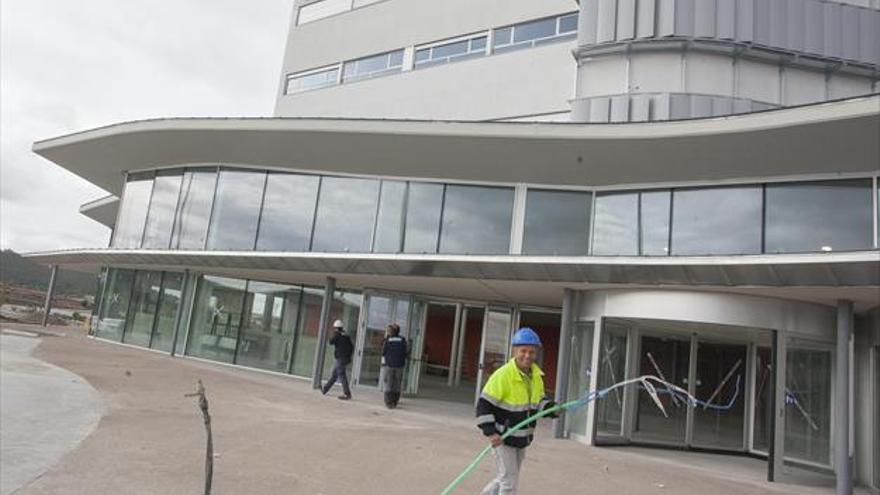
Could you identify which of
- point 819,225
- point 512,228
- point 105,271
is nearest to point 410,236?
point 512,228

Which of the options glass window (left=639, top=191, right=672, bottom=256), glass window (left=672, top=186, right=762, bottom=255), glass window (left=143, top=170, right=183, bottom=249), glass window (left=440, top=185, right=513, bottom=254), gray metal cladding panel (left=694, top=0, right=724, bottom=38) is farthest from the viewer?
glass window (left=143, top=170, right=183, bottom=249)

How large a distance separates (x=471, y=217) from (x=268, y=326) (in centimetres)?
770

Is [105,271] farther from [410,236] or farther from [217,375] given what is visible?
[410,236]

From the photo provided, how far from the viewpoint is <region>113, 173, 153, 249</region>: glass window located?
68.8 feet

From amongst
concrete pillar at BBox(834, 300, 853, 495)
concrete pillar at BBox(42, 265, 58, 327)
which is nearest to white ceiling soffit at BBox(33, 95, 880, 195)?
concrete pillar at BBox(834, 300, 853, 495)

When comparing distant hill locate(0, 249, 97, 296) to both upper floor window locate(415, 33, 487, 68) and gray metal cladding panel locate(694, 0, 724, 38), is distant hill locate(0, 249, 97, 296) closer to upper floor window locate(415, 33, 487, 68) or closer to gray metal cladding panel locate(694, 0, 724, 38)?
upper floor window locate(415, 33, 487, 68)

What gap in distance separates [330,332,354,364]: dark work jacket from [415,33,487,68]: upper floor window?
410 inches

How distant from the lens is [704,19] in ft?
52.6

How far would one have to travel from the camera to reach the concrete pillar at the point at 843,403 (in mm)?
9562

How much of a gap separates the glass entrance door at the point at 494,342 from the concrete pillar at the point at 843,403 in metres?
7.68

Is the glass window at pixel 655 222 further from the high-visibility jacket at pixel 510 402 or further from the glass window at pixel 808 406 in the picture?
the high-visibility jacket at pixel 510 402

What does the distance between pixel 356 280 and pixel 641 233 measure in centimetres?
697

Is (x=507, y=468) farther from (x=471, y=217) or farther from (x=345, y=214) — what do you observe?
(x=345, y=214)

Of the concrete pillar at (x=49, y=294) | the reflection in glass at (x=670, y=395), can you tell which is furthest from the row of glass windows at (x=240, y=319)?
the reflection in glass at (x=670, y=395)
